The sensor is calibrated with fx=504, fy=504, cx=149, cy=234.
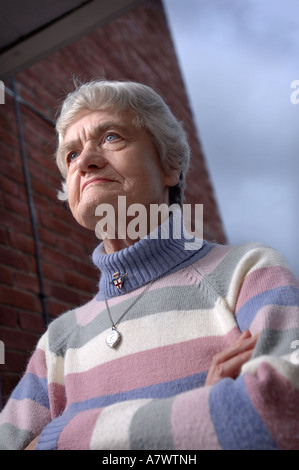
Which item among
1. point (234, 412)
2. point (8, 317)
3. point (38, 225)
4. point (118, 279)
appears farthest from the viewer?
point (38, 225)

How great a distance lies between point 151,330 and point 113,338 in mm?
98

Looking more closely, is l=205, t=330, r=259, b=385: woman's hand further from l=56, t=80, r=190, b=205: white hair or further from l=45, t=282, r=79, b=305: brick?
l=45, t=282, r=79, b=305: brick

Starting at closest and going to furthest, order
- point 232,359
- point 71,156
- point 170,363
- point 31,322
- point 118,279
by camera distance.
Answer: point 232,359
point 170,363
point 118,279
point 71,156
point 31,322

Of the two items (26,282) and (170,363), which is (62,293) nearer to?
(26,282)

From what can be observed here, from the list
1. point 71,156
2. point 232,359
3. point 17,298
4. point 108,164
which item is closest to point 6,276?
point 17,298

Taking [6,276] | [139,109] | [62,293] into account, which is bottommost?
[62,293]

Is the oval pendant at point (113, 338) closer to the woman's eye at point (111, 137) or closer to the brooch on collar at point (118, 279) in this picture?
the brooch on collar at point (118, 279)

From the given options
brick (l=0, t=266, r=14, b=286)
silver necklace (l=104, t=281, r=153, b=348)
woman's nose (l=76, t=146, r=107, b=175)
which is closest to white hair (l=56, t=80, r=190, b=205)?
woman's nose (l=76, t=146, r=107, b=175)

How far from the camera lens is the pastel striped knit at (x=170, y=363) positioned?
2.71 feet

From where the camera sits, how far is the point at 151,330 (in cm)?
113

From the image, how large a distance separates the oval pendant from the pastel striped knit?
0.01m

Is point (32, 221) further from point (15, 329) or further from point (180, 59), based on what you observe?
point (180, 59)

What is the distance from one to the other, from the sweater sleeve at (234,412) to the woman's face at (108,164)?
46 cm

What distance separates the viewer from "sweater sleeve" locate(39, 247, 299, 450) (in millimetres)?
809
